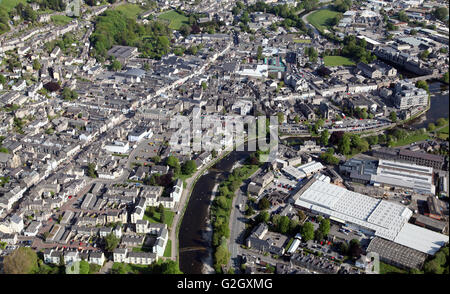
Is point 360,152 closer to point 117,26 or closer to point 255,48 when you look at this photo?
point 255,48

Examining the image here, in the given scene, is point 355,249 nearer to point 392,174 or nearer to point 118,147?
point 392,174

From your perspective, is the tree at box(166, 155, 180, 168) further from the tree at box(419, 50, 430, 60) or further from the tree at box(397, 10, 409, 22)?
the tree at box(397, 10, 409, 22)

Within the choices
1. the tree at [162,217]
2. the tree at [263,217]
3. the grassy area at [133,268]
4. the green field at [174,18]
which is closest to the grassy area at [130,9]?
the green field at [174,18]

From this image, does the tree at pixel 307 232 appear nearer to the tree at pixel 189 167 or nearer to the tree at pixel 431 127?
the tree at pixel 189 167

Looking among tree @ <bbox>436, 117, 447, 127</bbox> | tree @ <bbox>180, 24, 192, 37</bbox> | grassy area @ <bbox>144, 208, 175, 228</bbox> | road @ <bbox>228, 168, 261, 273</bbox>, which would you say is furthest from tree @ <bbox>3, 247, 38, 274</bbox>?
tree @ <bbox>180, 24, 192, 37</bbox>

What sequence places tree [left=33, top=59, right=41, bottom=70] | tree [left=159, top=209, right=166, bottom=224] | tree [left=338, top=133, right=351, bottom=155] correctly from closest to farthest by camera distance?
tree [left=159, top=209, right=166, bottom=224], tree [left=338, top=133, right=351, bottom=155], tree [left=33, top=59, right=41, bottom=70]

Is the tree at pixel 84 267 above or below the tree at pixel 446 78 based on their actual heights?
above

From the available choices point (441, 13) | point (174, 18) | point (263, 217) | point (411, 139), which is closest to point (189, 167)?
point (263, 217)
